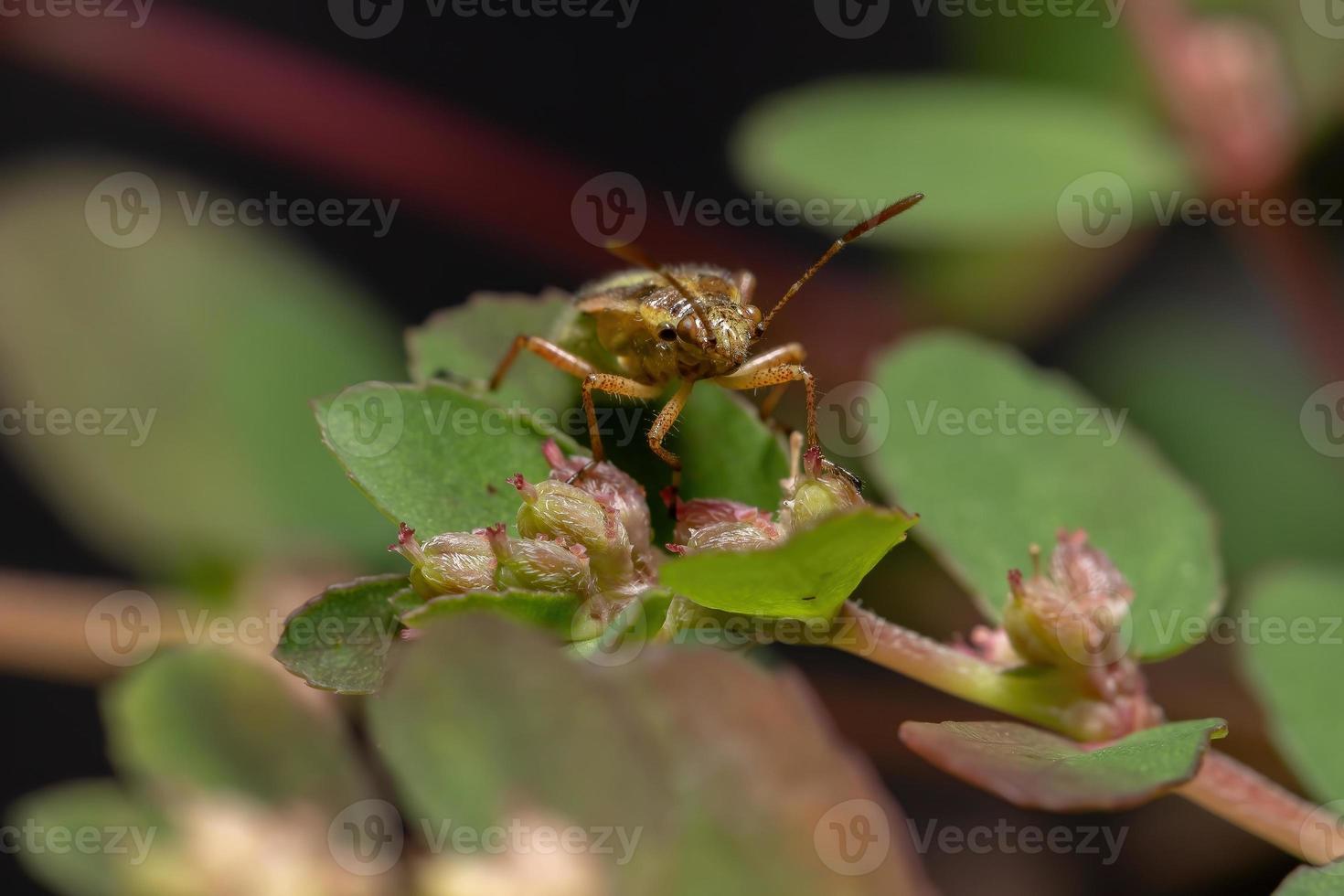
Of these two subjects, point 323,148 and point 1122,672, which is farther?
point 323,148

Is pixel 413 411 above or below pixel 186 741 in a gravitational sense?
above

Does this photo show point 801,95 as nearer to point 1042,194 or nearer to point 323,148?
Result: point 1042,194

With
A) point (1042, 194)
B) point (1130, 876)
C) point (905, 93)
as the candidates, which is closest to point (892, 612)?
point (1130, 876)
